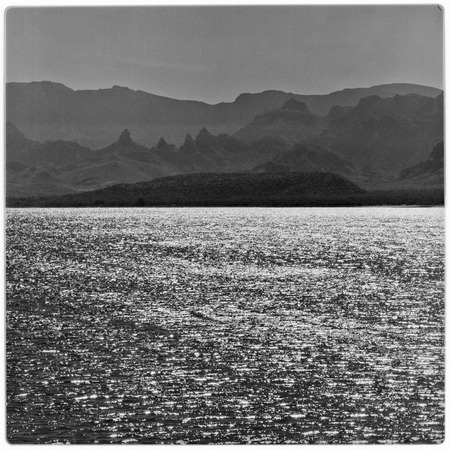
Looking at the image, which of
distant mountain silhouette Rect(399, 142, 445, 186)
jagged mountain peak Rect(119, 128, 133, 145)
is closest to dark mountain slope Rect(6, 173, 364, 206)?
jagged mountain peak Rect(119, 128, 133, 145)

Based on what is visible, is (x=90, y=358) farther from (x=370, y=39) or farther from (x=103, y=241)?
(x=103, y=241)

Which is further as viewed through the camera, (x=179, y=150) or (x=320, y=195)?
(x=320, y=195)

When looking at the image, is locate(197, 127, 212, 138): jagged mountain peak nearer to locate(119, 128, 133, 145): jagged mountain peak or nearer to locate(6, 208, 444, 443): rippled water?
locate(119, 128, 133, 145): jagged mountain peak

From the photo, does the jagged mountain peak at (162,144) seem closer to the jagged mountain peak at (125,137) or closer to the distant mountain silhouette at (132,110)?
the distant mountain silhouette at (132,110)

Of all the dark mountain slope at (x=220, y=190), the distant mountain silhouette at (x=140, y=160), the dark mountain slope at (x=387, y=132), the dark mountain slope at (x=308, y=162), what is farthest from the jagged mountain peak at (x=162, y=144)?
the dark mountain slope at (x=387, y=132)

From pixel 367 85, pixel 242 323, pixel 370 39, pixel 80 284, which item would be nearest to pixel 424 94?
pixel 370 39

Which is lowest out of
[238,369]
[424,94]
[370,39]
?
[238,369]
